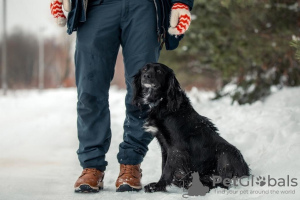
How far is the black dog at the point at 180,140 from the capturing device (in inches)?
115

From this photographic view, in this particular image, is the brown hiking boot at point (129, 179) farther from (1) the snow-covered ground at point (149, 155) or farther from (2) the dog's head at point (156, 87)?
(2) the dog's head at point (156, 87)

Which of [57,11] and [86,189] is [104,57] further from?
[86,189]

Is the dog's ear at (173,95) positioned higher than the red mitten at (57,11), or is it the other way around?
the red mitten at (57,11)

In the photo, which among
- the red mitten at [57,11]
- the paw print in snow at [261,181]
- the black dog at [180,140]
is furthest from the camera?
the red mitten at [57,11]

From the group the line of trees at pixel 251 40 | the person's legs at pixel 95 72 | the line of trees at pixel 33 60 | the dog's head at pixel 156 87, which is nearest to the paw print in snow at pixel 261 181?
the dog's head at pixel 156 87

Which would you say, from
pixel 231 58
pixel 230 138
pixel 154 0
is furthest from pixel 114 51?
pixel 231 58

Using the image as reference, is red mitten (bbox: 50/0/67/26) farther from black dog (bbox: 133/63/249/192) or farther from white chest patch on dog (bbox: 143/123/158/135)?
white chest patch on dog (bbox: 143/123/158/135)

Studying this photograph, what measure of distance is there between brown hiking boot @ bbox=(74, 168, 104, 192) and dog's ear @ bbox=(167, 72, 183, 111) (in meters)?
0.72

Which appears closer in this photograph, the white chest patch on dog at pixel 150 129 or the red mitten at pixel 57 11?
the white chest patch on dog at pixel 150 129

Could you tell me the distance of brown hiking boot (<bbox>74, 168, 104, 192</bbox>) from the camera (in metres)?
2.92

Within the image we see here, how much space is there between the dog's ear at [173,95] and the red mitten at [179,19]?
341mm

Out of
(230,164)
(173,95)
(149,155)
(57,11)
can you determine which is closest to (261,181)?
(230,164)

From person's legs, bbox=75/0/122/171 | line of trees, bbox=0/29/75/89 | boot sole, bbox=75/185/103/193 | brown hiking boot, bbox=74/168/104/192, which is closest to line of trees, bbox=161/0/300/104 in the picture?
person's legs, bbox=75/0/122/171

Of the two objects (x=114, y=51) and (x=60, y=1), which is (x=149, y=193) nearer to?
(x=114, y=51)
